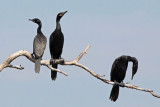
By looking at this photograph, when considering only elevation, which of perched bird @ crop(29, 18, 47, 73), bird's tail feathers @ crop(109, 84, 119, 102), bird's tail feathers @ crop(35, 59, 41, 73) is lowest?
bird's tail feathers @ crop(109, 84, 119, 102)

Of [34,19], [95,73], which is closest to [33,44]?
[34,19]

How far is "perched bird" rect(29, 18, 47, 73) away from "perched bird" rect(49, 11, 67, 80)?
53 centimetres

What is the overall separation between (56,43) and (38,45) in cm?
107

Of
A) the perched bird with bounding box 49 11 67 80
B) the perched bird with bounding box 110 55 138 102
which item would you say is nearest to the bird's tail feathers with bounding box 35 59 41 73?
the perched bird with bounding box 49 11 67 80

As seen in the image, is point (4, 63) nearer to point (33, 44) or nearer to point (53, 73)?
point (33, 44)

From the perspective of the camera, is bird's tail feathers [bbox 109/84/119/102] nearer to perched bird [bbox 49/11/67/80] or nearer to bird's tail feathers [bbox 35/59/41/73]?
perched bird [bbox 49/11/67/80]

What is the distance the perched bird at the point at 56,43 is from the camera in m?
16.6

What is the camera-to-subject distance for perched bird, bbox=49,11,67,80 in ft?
54.5

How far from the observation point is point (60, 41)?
16.8 meters

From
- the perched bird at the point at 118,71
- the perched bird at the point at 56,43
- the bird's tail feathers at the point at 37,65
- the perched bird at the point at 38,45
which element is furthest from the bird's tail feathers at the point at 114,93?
the bird's tail feathers at the point at 37,65

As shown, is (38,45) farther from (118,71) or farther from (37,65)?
(118,71)

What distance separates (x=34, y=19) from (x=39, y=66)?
5.84ft

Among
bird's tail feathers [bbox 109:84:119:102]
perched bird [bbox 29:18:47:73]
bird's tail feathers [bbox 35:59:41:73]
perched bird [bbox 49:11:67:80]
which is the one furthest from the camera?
bird's tail feathers [bbox 109:84:119:102]

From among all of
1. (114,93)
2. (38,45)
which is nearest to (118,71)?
(114,93)
